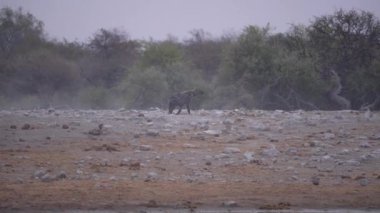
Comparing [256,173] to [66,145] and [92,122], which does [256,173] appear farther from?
[92,122]

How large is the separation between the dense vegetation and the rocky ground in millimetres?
12776

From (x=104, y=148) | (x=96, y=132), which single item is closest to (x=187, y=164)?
(x=104, y=148)

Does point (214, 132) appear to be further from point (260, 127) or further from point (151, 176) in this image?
point (151, 176)

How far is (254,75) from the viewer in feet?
114

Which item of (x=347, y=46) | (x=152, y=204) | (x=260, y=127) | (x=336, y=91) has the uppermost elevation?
(x=347, y=46)

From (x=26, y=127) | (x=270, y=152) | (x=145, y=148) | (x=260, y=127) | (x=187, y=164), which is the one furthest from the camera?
(x=260, y=127)

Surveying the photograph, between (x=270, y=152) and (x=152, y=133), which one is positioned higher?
(x=152, y=133)

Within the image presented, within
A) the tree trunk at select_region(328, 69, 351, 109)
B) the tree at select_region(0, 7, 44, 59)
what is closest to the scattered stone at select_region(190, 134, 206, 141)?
the tree trunk at select_region(328, 69, 351, 109)

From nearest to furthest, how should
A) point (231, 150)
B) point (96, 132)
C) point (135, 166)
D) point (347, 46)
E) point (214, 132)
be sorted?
1. point (135, 166)
2. point (231, 150)
3. point (96, 132)
4. point (214, 132)
5. point (347, 46)

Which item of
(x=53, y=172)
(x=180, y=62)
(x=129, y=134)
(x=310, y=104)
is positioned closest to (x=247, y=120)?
(x=129, y=134)

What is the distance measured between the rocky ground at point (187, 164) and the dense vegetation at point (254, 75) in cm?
1278

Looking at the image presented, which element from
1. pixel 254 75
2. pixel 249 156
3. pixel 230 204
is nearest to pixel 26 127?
pixel 249 156

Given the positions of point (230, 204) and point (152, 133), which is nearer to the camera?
point (230, 204)

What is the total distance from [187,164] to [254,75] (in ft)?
67.6
